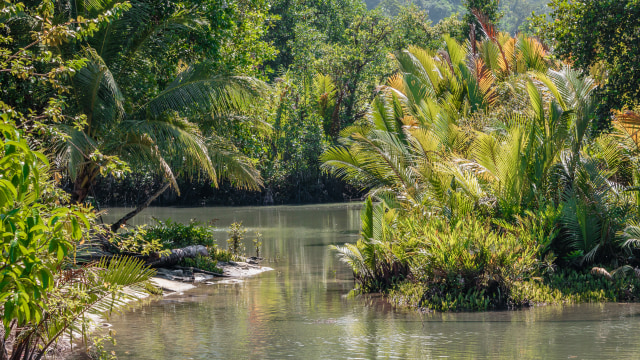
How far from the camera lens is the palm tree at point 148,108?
12.8 meters

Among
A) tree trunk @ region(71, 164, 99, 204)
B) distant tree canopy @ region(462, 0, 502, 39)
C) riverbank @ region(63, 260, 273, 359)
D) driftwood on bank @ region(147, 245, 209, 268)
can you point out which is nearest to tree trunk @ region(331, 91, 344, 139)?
distant tree canopy @ region(462, 0, 502, 39)

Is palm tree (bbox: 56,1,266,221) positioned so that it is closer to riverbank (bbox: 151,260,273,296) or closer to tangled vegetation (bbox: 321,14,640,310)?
riverbank (bbox: 151,260,273,296)

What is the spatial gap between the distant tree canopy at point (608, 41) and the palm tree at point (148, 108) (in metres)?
5.88

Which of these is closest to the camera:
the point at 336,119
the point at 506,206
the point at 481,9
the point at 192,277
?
the point at 506,206

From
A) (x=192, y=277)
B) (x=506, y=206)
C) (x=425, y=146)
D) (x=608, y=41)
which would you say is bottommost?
(x=192, y=277)

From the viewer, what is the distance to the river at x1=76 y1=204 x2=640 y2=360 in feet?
27.2

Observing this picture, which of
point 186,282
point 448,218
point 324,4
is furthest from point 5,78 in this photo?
point 324,4

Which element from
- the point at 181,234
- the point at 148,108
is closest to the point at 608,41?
the point at 148,108

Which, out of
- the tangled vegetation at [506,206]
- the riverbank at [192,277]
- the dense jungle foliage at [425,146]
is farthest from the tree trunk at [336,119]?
the tangled vegetation at [506,206]

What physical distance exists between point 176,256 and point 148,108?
11.8 ft

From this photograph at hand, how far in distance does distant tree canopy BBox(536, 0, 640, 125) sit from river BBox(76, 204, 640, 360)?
3.81 metres

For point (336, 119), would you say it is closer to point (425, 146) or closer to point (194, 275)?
point (425, 146)

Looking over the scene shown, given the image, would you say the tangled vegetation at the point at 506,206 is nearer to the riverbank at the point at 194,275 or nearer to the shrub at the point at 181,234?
the riverbank at the point at 194,275

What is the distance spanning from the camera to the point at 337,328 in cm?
982
